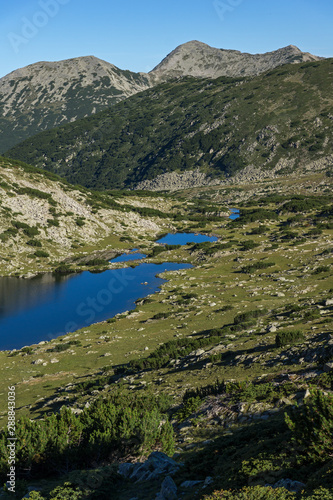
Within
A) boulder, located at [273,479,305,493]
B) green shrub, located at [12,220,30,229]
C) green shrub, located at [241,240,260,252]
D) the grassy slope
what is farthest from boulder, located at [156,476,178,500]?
green shrub, located at [12,220,30,229]

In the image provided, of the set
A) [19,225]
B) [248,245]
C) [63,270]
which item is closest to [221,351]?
[63,270]

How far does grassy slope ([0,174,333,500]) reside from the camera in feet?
54.1

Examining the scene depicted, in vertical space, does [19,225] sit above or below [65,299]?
above

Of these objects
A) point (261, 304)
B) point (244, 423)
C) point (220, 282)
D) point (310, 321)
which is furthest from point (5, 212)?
point (244, 423)

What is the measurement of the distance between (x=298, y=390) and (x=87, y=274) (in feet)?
225

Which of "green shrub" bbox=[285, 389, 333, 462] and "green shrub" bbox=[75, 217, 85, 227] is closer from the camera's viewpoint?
"green shrub" bbox=[285, 389, 333, 462]

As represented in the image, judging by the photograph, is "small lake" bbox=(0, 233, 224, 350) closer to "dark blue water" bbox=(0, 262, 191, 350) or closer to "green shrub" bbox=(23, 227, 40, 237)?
"dark blue water" bbox=(0, 262, 191, 350)

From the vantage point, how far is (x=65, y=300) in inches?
2776

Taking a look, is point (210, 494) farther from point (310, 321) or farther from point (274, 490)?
point (310, 321)

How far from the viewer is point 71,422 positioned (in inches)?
806

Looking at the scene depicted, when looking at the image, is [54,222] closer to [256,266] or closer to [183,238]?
[183,238]

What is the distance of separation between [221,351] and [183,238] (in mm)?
81289

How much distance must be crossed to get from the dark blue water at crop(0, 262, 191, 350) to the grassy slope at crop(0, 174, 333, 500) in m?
4.89

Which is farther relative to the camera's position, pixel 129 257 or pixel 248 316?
pixel 129 257
